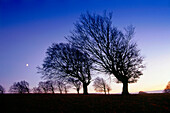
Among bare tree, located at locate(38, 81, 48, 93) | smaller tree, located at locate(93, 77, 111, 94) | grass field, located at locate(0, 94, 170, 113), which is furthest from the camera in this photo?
bare tree, located at locate(38, 81, 48, 93)

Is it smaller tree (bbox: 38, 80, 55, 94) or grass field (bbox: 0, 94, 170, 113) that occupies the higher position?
grass field (bbox: 0, 94, 170, 113)

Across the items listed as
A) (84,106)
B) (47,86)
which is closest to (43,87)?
(47,86)

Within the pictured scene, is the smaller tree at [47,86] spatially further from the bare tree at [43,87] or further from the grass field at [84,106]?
the grass field at [84,106]

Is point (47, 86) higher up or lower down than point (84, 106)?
lower down

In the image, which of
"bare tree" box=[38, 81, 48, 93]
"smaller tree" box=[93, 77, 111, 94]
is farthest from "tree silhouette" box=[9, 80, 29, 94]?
"smaller tree" box=[93, 77, 111, 94]

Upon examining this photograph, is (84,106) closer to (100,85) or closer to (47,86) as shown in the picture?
(100,85)

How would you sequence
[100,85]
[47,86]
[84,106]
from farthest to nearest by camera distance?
[47,86] → [100,85] → [84,106]

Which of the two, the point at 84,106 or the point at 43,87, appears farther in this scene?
the point at 43,87

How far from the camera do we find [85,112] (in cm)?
605

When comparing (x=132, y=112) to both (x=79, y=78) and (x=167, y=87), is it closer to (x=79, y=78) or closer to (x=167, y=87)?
(x=79, y=78)

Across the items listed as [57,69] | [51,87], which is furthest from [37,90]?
[57,69]

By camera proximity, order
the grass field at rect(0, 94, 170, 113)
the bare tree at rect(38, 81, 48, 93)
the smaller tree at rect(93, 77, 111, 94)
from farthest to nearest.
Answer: the bare tree at rect(38, 81, 48, 93) < the smaller tree at rect(93, 77, 111, 94) < the grass field at rect(0, 94, 170, 113)

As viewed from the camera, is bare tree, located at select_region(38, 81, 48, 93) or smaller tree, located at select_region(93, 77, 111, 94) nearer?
smaller tree, located at select_region(93, 77, 111, 94)

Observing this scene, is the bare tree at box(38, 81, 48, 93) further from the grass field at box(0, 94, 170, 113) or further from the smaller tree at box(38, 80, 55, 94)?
the grass field at box(0, 94, 170, 113)
